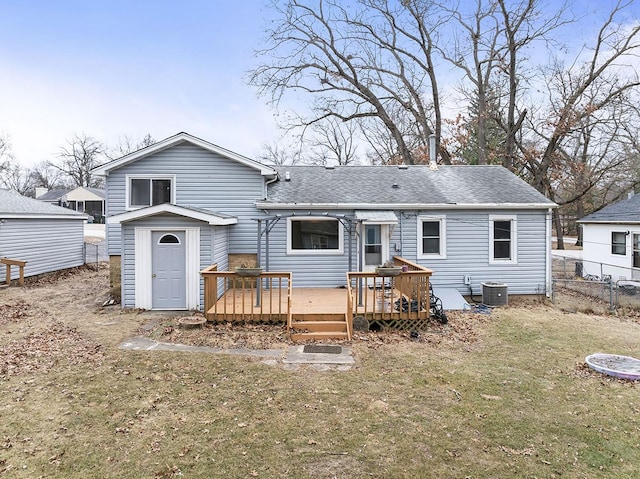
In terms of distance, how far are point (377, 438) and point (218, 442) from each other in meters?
1.83

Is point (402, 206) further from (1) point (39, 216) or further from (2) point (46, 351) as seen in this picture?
(1) point (39, 216)

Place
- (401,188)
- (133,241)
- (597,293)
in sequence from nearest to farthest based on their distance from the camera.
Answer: (133,241) → (401,188) → (597,293)

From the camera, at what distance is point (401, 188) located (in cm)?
1307

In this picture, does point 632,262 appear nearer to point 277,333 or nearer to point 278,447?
point 277,333

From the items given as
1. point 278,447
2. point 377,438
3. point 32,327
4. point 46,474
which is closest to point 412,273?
point 377,438

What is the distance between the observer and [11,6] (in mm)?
12430

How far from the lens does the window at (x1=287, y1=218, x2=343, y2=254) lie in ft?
39.4

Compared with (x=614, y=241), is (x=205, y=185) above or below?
above

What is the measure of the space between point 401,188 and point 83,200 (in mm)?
42586

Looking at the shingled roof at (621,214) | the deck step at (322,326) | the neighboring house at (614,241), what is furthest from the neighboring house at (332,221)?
the shingled roof at (621,214)

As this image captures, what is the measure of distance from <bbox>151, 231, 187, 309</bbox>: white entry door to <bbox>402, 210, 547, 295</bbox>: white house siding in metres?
6.52

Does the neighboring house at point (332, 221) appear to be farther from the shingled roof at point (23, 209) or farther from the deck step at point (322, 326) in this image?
the shingled roof at point (23, 209)

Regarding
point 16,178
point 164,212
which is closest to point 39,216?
point 164,212

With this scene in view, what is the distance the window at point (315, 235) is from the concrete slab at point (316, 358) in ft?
16.3
